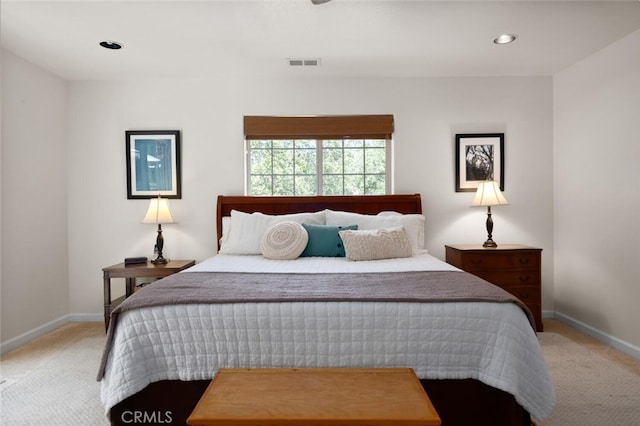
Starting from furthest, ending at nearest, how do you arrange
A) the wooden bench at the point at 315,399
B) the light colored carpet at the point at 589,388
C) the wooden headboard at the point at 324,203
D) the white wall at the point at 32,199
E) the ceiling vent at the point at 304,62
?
the wooden headboard at the point at 324,203 → the ceiling vent at the point at 304,62 → the white wall at the point at 32,199 → the light colored carpet at the point at 589,388 → the wooden bench at the point at 315,399

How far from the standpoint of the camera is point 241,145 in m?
3.79

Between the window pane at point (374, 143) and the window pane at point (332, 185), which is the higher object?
the window pane at point (374, 143)

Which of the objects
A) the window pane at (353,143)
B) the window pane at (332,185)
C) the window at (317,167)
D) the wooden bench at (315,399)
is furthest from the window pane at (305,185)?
the wooden bench at (315,399)

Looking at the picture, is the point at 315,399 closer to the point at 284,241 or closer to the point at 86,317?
the point at 284,241

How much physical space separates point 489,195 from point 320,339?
8.18 feet

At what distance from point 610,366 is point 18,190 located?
15.5 ft

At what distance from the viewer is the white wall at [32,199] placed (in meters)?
3.05

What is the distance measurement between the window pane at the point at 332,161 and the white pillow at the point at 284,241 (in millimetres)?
1085

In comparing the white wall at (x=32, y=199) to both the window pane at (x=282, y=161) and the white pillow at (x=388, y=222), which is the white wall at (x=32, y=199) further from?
the white pillow at (x=388, y=222)

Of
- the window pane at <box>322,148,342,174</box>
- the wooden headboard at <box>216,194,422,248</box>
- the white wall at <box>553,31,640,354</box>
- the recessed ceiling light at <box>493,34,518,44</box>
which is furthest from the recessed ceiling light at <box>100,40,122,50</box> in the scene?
the white wall at <box>553,31,640,354</box>

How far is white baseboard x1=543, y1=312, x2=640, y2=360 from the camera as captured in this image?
284 cm

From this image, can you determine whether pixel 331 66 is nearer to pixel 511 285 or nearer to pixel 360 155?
pixel 360 155

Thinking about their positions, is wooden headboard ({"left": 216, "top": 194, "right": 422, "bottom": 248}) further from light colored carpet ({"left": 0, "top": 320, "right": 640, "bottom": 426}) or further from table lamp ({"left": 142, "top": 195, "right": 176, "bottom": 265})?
light colored carpet ({"left": 0, "top": 320, "right": 640, "bottom": 426})

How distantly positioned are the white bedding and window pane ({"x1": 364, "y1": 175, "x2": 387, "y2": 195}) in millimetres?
2301
